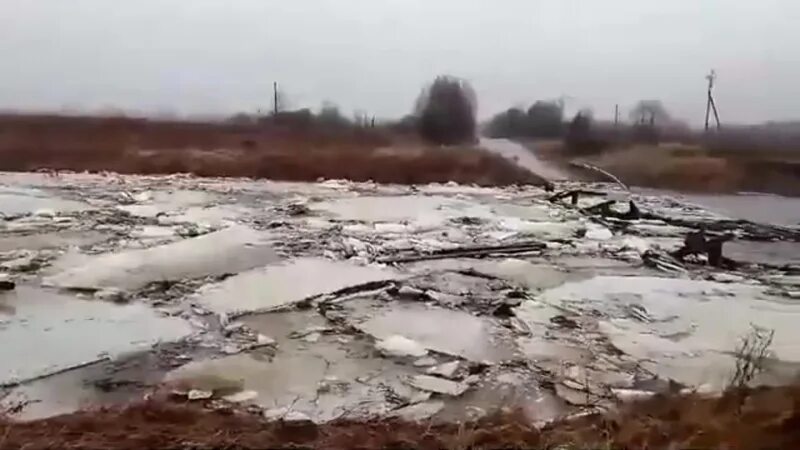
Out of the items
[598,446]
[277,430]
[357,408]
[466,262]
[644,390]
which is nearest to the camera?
[598,446]

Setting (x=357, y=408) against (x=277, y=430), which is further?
(x=357, y=408)

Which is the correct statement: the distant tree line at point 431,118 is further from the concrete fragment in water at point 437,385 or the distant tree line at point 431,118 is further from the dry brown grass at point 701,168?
the concrete fragment in water at point 437,385

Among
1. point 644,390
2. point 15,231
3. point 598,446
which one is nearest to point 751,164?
point 644,390

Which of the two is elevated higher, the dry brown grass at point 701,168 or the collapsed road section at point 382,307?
the dry brown grass at point 701,168

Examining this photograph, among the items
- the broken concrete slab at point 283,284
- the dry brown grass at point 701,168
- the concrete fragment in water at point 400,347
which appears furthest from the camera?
the dry brown grass at point 701,168

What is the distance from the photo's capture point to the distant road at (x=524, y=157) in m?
4.51

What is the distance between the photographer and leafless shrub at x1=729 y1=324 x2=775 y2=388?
1964mm

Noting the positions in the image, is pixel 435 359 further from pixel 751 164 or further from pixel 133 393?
pixel 751 164

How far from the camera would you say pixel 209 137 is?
489 cm

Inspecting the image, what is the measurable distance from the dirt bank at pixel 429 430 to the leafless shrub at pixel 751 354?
6.7 inches

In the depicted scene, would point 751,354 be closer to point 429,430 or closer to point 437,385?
point 437,385

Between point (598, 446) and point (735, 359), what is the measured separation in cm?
91

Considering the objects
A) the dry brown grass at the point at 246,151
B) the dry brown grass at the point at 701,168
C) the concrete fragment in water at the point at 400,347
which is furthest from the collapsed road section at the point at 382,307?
the dry brown grass at the point at 246,151

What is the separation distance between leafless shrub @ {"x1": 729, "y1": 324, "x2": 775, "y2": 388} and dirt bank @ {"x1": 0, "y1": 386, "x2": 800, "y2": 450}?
0.56 feet
